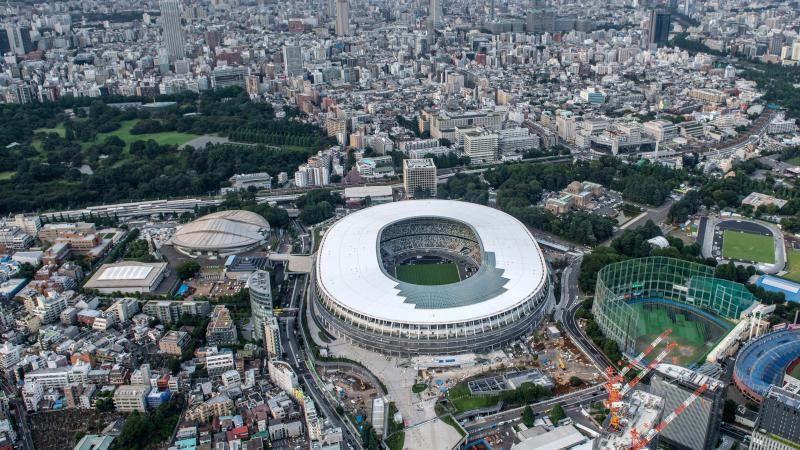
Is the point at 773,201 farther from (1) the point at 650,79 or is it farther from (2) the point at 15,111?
(2) the point at 15,111

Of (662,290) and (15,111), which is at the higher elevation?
(15,111)

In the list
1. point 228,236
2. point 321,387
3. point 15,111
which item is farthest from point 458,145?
point 15,111

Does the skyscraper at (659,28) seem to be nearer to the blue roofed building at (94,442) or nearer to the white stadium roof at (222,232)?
the white stadium roof at (222,232)

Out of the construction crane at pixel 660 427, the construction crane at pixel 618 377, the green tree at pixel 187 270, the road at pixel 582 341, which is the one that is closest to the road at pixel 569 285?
the road at pixel 582 341

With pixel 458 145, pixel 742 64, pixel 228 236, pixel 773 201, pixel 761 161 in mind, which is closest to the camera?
pixel 228 236

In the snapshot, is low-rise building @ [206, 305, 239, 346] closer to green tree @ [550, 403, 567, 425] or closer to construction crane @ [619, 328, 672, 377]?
green tree @ [550, 403, 567, 425]
